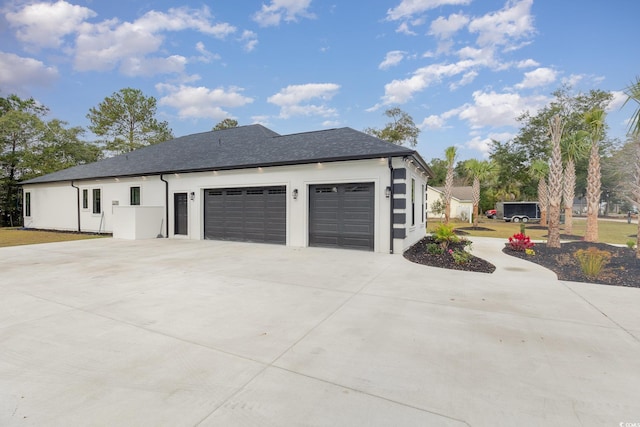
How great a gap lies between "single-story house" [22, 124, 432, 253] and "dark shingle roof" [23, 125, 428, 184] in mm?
62

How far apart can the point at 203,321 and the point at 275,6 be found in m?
13.4

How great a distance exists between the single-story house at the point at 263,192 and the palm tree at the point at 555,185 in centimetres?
445

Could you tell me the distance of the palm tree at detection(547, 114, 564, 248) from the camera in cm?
978

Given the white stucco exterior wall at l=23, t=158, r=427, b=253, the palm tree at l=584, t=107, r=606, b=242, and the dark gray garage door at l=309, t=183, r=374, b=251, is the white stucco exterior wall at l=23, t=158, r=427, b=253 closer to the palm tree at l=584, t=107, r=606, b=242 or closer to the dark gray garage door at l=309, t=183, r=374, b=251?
the dark gray garage door at l=309, t=183, r=374, b=251

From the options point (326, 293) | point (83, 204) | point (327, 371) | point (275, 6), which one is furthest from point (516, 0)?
point (83, 204)

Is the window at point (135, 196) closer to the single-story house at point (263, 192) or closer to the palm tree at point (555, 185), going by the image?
the single-story house at point (263, 192)

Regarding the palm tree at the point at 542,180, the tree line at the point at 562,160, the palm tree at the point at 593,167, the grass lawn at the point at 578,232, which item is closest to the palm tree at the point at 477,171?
the tree line at the point at 562,160

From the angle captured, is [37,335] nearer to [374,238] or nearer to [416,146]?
[374,238]

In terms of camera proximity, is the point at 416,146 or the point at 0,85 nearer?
the point at 0,85

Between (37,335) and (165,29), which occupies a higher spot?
(165,29)

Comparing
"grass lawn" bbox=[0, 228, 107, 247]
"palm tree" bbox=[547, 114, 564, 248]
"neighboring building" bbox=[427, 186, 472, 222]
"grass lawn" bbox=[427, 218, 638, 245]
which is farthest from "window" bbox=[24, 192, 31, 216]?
"neighboring building" bbox=[427, 186, 472, 222]

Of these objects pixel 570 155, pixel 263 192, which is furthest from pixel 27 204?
pixel 570 155

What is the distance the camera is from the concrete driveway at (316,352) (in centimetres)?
202

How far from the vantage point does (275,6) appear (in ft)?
39.7
